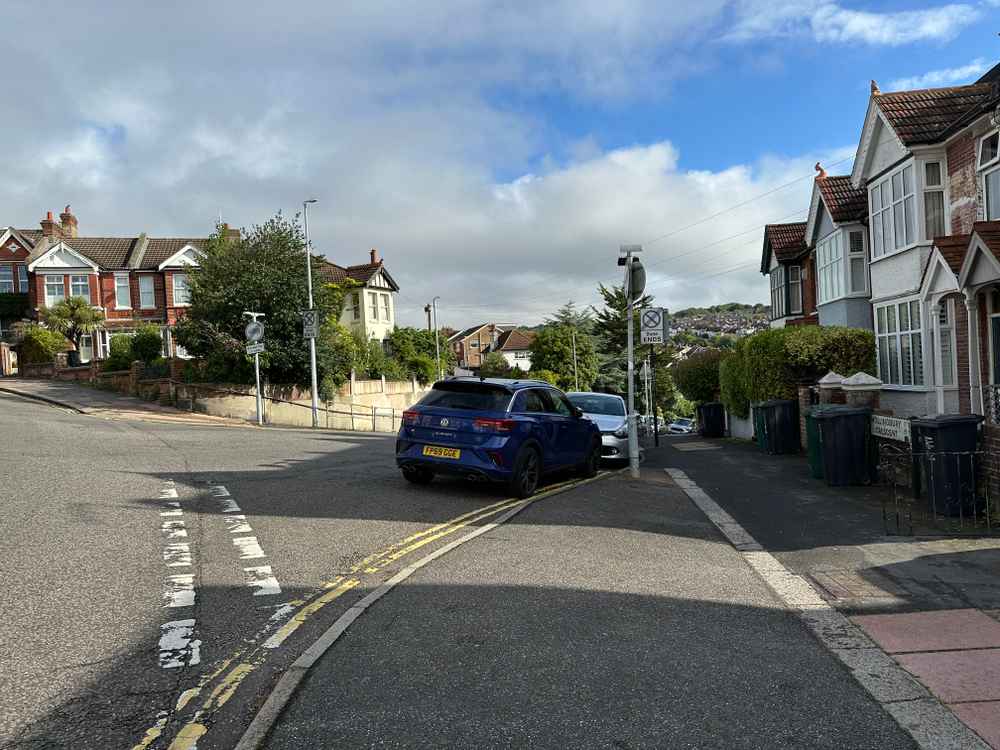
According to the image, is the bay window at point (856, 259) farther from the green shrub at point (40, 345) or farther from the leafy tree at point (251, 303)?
the green shrub at point (40, 345)

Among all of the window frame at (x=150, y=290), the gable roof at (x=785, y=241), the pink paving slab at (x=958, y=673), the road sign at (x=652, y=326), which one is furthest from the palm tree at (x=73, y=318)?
the pink paving slab at (x=958, y=673)

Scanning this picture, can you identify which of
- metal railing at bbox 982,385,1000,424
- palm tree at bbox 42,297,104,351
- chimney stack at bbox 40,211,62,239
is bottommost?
metal railing at bbox 982,385,1000,424

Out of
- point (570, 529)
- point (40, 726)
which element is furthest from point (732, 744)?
point (570, 529)

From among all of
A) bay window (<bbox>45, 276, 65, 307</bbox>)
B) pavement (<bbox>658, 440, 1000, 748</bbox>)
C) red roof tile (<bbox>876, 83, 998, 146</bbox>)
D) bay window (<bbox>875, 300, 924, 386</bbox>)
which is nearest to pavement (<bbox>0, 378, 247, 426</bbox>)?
bay window (<bbox>45, 276, 65, 307</bbox>)

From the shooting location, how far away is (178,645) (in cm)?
522

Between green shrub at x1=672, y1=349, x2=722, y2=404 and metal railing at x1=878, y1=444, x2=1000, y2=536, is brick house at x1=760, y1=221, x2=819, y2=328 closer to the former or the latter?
green shrub at x1=672, y1=349, x2=722, y2=404

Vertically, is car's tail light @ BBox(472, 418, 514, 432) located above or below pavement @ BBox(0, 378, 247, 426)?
Answer: below

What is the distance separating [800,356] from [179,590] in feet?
59.2

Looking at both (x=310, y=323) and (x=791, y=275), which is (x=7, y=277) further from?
(x=791, y=275)

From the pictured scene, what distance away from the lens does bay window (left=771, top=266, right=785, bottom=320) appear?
34375mm

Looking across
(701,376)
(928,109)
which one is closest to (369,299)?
(701,376)

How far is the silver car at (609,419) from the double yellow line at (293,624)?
6.02 m

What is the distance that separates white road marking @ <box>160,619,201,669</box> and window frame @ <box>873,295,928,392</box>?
1580 cm

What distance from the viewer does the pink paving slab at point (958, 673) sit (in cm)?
455
